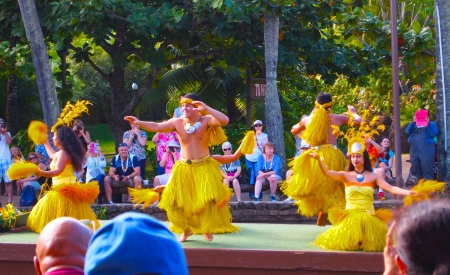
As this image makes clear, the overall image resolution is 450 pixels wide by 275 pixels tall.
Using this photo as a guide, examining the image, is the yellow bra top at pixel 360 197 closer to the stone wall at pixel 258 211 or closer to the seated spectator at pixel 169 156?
the stone wall at pixel 258 211

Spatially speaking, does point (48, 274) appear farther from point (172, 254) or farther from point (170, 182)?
point (170, 182)

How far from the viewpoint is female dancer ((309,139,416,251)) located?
5.59 metres

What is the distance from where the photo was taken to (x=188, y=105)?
6.35m

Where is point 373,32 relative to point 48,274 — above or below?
above

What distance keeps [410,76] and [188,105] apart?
10.1 metres

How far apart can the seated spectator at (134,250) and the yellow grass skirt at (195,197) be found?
15.4 ft

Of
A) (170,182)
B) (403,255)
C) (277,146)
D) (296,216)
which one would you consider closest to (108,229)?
(403,255)

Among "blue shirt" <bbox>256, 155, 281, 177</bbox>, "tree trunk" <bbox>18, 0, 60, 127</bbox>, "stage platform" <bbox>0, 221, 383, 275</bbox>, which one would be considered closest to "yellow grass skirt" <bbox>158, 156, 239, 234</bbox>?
"stage platform" <bbox>0, 221, 383, 275</bbox>

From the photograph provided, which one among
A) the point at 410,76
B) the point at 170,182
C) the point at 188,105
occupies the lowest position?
the point at 170,182

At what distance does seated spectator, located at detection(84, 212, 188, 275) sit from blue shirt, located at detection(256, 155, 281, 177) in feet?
26.2

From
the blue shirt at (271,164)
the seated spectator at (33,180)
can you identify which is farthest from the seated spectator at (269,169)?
the seated spectator at (33,180)

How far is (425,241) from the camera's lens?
5.13 ft

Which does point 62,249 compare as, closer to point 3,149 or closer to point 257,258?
point 257,258

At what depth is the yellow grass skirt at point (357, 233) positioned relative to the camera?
557 cm
